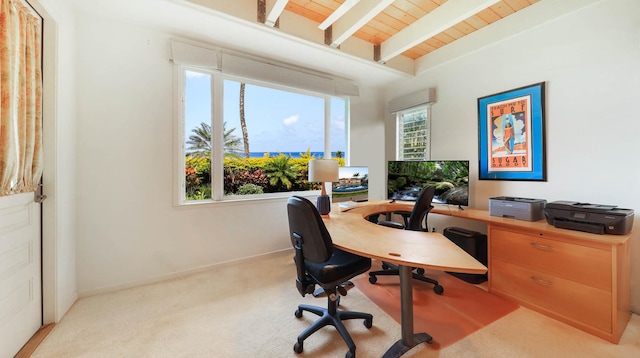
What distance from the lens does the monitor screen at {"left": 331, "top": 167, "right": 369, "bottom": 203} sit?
115 inches

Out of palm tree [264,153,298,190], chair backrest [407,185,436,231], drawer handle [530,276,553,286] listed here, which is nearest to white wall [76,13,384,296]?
palm tree [264,153,298,190]

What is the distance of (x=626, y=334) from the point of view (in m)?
1.60

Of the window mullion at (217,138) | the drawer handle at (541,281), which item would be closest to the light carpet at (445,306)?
the drawer handle at (541,281)

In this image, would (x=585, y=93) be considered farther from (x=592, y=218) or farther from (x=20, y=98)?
(x=20, y=98)

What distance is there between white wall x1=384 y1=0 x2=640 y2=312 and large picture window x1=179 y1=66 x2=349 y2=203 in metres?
2.12

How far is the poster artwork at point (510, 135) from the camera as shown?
2375mm

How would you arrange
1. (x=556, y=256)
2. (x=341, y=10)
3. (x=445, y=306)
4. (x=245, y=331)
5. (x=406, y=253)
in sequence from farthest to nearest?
1. (x=341, y=10)
2. (x=445, y=306)
3. (x=556, y=256)
4. (x=245, y=331)
5. (x=406, y=253)

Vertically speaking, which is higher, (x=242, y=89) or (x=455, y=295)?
(x=242, y=89)

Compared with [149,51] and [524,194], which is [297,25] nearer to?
[149,51]

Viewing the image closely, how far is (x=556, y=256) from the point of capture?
69.9 inches

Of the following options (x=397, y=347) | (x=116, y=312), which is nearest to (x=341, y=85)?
(x=397, y=347)

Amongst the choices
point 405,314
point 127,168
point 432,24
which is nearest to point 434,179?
point 432,24

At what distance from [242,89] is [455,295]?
3287 millimetres

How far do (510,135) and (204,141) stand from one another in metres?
3.45
